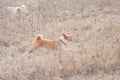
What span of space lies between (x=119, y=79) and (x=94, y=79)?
1.42 ft

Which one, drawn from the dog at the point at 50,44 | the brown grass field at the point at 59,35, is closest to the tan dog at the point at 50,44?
the dog at the point at 50,44

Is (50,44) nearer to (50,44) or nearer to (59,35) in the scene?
(50,44)

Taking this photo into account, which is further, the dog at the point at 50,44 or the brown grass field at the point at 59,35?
the dog at the point at 50,44

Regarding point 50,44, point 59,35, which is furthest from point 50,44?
point 59,35

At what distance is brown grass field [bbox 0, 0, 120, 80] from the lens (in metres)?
6.93

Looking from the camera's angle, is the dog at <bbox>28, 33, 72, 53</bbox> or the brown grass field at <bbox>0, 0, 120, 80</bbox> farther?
the dog at <bbox>28, 33, 72, 53</bbox>

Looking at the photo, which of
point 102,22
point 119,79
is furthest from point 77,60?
point 102,22

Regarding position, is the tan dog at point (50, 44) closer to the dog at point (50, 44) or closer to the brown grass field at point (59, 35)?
the dog at point (50, 44)

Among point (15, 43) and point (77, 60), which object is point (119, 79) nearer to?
point (77, 60)

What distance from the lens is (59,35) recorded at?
11.0 metres

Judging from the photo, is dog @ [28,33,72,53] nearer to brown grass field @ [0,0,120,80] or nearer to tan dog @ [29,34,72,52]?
tan dog @ [29,34,72,52]

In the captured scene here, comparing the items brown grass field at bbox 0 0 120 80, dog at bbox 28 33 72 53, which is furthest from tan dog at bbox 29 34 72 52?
brown grass field at bbox 0 0 120 80

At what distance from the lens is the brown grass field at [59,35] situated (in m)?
6.93

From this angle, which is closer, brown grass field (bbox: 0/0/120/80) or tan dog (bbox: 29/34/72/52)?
brown grass field (bbox: 0/0/120/80)
